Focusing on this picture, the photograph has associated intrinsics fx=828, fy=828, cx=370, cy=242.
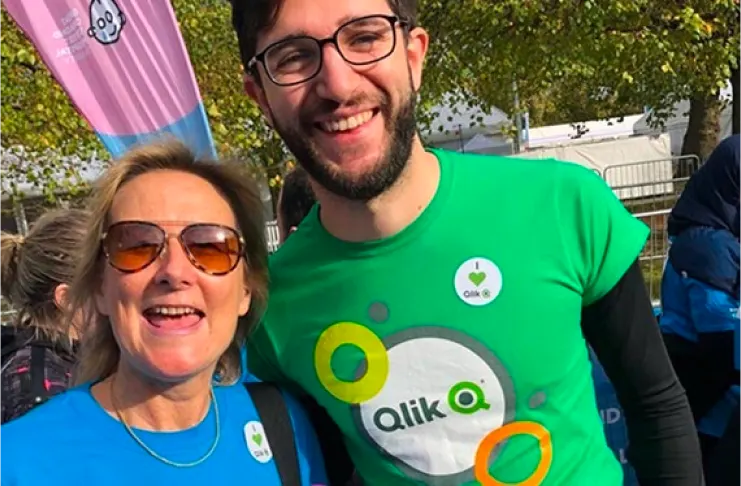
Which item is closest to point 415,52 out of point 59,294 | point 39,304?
point 59,294

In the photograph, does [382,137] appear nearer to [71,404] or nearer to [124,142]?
[71,404]

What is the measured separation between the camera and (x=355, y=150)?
1.63 meters

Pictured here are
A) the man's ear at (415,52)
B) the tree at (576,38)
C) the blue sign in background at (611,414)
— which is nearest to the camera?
the man's ear at (415,52)

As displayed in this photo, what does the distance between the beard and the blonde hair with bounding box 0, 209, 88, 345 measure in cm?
152

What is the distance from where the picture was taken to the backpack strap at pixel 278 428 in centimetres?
175

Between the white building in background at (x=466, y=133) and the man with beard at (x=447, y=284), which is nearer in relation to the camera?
the man with beard at (x=447, y=284)

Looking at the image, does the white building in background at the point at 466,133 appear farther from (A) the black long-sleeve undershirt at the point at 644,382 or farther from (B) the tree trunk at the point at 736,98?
(A) the black long-sleeve undershirt at the point at 644,382

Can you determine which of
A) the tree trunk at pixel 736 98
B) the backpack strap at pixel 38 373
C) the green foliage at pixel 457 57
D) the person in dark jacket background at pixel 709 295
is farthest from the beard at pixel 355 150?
the tree trunk at pixel 736 98

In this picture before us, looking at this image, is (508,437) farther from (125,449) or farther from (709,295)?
(709,295)

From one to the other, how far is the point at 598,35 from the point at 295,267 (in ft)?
29.0

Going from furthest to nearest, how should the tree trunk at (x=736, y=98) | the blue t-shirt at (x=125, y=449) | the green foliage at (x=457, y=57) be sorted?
the tree trunk at (x=736, y=98) < the green foliage at (x=457, y=57) < the blue t-shirt at (x=125, y=449)

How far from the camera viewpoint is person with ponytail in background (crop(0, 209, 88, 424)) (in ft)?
8.89

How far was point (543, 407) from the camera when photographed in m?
1.68

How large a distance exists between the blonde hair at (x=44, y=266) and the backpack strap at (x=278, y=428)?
1.28 meters
